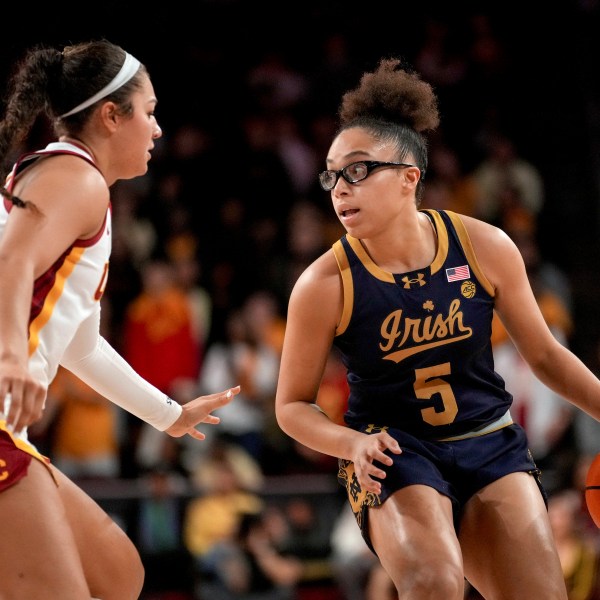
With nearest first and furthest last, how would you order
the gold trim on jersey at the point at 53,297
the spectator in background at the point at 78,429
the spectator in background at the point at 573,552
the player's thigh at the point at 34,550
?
the player's thigh at the point at 34,550, the gold trim on jersey at the point at 53,297, the spectator in background at the point at 573,552, the spectator in background at the point at 78,429

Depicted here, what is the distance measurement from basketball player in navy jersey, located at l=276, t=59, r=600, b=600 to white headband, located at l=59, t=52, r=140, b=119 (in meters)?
0.76

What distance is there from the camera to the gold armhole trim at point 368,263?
11.9ft

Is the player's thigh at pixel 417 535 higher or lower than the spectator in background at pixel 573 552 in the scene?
higher

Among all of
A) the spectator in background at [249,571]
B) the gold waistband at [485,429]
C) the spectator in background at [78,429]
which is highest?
the gold waistband at [485,429]

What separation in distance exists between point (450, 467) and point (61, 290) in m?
1.40

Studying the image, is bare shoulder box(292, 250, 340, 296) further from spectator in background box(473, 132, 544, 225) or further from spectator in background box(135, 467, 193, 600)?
spectator in background box(473, 132, 544, 225)

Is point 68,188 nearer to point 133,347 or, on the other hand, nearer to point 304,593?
point 304,593

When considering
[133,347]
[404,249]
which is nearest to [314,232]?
[133,347]

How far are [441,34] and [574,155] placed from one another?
187cm

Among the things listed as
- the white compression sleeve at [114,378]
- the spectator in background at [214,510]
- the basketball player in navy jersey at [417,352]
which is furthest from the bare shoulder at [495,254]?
the spectator in background at [214,510]

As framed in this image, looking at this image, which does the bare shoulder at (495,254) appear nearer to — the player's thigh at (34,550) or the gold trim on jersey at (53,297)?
the gold trim on jersey at (53,297)

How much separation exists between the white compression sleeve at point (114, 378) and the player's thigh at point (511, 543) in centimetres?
105

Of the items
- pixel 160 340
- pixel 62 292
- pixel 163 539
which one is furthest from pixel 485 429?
pixel 160 340

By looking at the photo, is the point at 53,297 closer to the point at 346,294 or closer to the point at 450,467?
the point at 346,294
